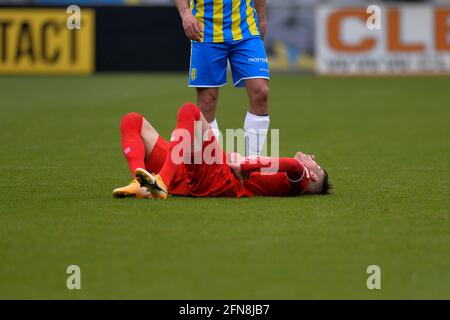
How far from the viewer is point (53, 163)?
10461 millimetres

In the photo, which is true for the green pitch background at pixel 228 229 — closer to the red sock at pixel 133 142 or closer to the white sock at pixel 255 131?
the red sock at pixel 133 142

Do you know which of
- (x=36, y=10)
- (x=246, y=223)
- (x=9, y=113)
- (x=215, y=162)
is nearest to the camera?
(x=246, y=223)

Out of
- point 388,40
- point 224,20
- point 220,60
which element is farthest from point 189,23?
point 388,40

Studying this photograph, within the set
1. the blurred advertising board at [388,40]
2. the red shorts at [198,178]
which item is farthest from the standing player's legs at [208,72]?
the blurred advertising board at [388,40]

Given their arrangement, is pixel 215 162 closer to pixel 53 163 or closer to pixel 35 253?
pixel 35 253

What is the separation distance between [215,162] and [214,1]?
2089 mm

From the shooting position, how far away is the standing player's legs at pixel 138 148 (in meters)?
7.55

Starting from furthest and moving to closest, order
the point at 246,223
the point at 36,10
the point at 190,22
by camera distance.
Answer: the point at 36,10, the point at 190,22, the point at 246,223

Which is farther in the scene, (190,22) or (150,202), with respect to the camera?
(190,22)

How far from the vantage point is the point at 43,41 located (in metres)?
25.7

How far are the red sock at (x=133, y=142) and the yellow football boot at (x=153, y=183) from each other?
0.15 metres

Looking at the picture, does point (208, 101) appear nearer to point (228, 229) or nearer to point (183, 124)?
point (183, 124)
